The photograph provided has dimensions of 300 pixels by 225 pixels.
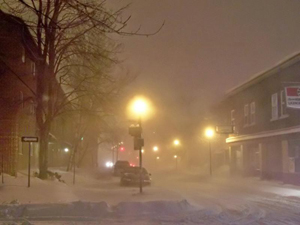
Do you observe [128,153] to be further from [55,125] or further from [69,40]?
[69,40]

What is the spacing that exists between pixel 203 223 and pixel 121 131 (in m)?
34.0

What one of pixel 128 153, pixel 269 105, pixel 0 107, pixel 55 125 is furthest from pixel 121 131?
pixel 128 153

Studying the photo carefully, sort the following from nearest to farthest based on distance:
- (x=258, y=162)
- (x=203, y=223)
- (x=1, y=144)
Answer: (x=203, y=223), (x=1, y=144), (x=258, y=162)

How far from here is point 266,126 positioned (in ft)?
113

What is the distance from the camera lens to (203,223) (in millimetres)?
13391

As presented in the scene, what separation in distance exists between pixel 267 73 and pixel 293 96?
9773 millimetres

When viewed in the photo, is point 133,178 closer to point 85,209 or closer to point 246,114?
point 246,114

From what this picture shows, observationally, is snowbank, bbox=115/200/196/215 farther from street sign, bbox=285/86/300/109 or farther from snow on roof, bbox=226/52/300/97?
snow on roof, bbox=226/52/300/97

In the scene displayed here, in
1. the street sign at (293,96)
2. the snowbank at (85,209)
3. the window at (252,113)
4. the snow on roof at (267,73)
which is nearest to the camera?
the snowbank at (85,209)

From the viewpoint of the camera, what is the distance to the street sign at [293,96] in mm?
23545

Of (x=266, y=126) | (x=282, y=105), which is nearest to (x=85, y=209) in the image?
(x=282, y=105)

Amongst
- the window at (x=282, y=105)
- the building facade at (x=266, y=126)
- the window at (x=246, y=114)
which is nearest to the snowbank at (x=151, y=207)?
the building facade at (x=266, y=126)

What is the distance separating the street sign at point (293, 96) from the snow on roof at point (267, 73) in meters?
4.62

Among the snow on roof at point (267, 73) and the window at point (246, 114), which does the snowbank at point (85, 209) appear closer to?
the snow on roof at point (267, 73)
